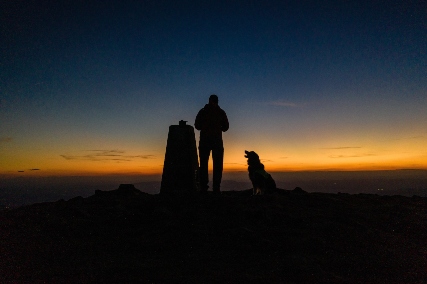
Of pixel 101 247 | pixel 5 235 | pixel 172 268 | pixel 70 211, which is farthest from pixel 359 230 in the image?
pixel 5 235

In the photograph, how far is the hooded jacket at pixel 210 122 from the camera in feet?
26.9

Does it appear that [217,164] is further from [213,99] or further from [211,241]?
[211,241]

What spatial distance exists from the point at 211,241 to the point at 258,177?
4.30 meters

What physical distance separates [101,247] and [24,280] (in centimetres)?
139

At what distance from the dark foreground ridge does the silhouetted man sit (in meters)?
0.79

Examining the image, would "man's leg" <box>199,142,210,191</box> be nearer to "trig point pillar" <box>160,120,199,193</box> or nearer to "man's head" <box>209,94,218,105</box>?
"trig point pillar" <box>160,120,199,193</box>

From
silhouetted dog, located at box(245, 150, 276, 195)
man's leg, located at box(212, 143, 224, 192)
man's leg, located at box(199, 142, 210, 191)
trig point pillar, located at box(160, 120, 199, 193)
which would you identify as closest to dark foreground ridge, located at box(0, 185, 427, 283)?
man's leg, located at box(199, 142, 210, 191)

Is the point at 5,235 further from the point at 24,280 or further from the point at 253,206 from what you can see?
the point at 253,206

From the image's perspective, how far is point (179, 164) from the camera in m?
9.21

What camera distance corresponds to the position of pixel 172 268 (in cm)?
400

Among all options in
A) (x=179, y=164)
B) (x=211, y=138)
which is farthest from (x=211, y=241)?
(x=179, y=164)

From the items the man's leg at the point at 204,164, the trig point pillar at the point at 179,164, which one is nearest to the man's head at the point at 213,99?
the man's leg at the point at 204,164

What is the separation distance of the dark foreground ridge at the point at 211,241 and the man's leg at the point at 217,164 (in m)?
0.73

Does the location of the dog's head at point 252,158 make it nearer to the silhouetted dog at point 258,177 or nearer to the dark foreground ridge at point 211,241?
the silhouetted dog at point 258,177
